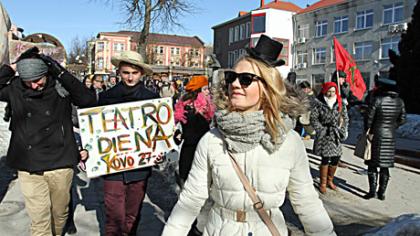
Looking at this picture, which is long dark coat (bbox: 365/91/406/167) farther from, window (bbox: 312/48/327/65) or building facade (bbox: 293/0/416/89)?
window (bbox: 312/48/327/65)

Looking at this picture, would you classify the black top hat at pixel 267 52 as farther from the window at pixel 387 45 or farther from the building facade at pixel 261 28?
the building facade at pixel 261 28

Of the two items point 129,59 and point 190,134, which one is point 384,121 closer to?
point 190,134

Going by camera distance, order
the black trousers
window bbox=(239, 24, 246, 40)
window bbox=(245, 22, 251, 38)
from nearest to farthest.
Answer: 1. the black trousers
2. window bbox=(245, 22, 251, 38)
3. window bbox=(239, 24, 246, 40)

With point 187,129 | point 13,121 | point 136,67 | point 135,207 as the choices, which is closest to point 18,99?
point 13,121

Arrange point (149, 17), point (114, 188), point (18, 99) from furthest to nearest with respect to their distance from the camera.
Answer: point (149, 17)
point (114, 188)
point (18, 99)

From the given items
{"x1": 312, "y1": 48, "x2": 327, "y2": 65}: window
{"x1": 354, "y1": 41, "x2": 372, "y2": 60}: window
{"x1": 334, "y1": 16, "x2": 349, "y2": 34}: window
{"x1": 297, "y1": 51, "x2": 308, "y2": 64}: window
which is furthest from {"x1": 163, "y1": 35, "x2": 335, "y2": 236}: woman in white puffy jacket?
{"x1": 297, "y1": 51, "x2": 308, "y2": 64}: window

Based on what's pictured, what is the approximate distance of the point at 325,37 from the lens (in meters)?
42.0

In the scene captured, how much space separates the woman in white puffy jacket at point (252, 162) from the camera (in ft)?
6.75

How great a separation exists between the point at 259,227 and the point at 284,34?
48254 millimetres

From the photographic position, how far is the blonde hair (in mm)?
2098

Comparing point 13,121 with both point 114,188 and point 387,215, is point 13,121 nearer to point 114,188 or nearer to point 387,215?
point 114,188

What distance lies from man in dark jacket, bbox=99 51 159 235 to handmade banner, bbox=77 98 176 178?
0.39 feet

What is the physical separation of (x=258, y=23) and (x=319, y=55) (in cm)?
1088

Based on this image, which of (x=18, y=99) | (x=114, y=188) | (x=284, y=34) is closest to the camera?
(x=18, y=99)
